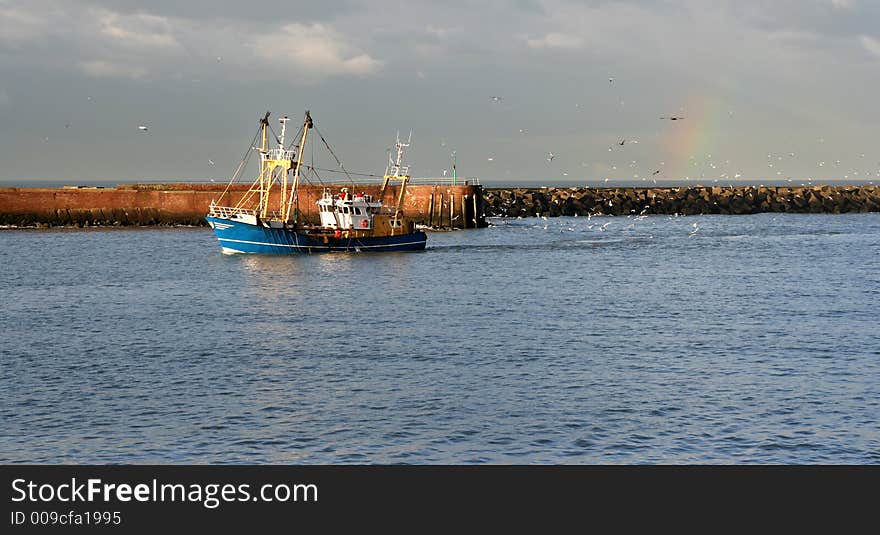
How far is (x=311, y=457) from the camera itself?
19.4 meters

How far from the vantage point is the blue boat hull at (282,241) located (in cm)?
6825

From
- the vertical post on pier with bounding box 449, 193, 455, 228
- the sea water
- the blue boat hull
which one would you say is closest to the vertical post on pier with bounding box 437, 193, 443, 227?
the vertical post on pier with bounding box 449, 193, 455, 228

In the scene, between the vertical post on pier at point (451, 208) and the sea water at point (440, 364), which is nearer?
the sea water at point (440, 364)

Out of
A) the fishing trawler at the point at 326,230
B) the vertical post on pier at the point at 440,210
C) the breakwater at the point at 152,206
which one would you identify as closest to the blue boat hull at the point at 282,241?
the fishing trawler at the point at 326,230

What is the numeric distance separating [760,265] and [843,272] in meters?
6.14

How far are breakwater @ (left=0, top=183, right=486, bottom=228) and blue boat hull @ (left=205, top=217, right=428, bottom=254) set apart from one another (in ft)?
90.9

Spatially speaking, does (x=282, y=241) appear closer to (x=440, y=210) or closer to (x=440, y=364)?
(x=440, y=210)

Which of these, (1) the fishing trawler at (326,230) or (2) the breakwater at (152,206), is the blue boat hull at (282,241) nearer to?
(1) the fishing trawler at (326,230)

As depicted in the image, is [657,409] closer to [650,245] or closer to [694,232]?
[650,245]

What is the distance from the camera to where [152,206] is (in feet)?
324

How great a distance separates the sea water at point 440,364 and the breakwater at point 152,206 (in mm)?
37292

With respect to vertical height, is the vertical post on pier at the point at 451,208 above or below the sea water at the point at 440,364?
above

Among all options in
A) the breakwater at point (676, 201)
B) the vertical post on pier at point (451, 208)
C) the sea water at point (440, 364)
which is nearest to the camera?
the sea water at point (440, 364)
